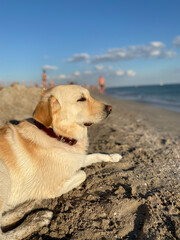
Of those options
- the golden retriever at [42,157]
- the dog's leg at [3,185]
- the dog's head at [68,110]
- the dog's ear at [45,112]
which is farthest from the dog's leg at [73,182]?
the dog's ear at [45,112]

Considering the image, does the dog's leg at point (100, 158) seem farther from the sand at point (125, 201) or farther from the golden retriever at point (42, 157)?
the golden retriever at point (42, 157)

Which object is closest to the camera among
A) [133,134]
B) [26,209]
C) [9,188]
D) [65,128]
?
[9,188]

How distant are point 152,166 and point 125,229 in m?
1.61

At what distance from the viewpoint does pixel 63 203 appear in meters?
2.55

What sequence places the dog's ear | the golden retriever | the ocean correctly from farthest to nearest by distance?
the ocean
the dog's ear
the golden retriever

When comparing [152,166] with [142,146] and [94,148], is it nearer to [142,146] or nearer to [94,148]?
[142,146]

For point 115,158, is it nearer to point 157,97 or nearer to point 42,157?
point 42,157

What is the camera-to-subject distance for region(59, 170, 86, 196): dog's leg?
262cm

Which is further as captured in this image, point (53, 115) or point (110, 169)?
point (110, 169)

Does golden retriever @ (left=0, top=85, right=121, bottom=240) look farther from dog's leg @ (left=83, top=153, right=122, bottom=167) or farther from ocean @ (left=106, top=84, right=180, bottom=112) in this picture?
ocean @ (left=106, top=84, right=180, bottom=112)

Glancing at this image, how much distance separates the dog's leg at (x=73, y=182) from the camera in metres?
2.62

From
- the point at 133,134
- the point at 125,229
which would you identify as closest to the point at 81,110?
the point at 125,229

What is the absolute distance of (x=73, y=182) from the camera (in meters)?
2.73

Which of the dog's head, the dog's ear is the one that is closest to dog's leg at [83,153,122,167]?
the dog's head
